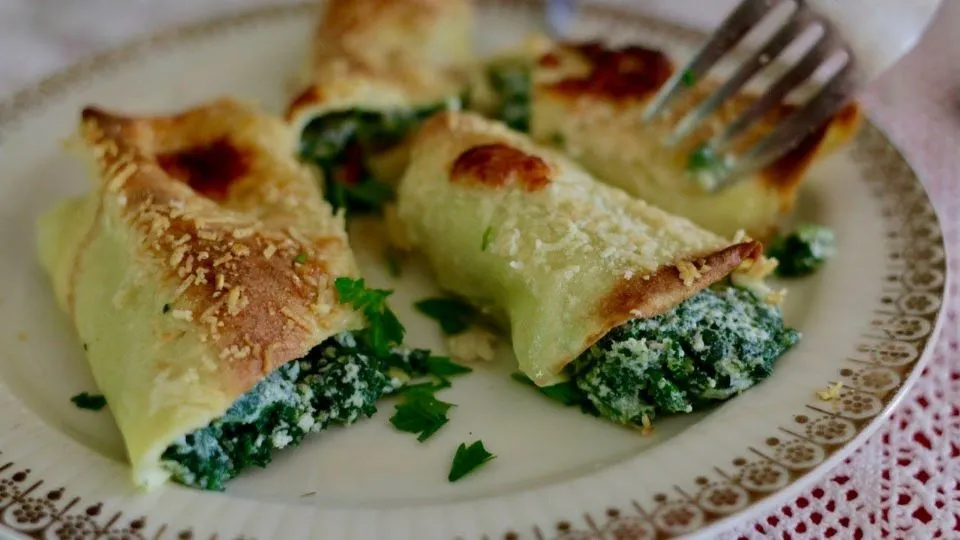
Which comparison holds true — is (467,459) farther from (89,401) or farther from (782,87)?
(782,87)

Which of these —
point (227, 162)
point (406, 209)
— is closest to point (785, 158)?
point (406, 209)

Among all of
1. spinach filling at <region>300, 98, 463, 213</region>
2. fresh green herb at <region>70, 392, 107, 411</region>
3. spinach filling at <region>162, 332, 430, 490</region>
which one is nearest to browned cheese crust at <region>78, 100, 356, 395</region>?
spinach filling at <region>162, 332, 430, 490</region>

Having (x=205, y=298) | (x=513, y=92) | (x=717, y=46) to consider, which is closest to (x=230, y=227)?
(x=205, y=298)

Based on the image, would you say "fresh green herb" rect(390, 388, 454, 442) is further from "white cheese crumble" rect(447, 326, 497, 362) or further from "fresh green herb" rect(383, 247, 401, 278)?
"fresh green herb" rect(383, 247, 401, 278)

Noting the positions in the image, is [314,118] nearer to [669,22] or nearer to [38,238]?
[38,238]

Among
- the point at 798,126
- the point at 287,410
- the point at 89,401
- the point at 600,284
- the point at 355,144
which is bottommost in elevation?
the point at 89,401

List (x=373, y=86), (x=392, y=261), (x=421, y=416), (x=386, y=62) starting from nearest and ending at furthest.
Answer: (x=421, y=416) < (x=392, y=261) < (x=373, y=86) < (x=386, y=62)
